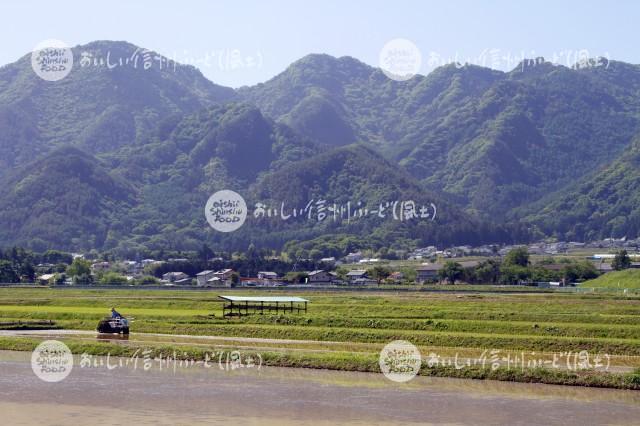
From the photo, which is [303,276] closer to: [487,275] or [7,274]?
[487,275]

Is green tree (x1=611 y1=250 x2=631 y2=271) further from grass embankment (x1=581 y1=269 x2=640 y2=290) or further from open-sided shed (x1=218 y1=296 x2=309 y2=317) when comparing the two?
open-sided shed (x1=218 y1=296 x2=309 y2=317)

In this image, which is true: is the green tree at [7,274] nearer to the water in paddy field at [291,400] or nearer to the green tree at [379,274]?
the green tree at [379,274]

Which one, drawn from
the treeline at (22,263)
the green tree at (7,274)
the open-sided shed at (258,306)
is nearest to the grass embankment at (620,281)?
the open-sided shed at (258,306)

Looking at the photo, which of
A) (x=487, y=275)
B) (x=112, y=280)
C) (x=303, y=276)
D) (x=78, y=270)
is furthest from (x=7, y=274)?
(x=487, y=275)

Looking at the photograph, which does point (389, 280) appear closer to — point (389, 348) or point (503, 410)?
point (389, 348)

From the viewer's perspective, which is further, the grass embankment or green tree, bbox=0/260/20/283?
green tree, bbox=0/260/20/283

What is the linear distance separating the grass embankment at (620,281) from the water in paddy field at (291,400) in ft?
220

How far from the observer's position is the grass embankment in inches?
4099

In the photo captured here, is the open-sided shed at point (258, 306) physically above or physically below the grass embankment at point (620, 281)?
below

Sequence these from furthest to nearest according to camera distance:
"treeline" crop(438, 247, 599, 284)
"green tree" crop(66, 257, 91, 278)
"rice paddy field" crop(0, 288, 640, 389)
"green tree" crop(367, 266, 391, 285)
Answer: "green tree" crop(66, 257, 91, 278), "green tree" crop(367, 266, 391, 285), "treeline" crop(438, 247, 599, 284), "rice paddy field" crop(0, 288, 640, 389)

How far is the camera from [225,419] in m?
33.7

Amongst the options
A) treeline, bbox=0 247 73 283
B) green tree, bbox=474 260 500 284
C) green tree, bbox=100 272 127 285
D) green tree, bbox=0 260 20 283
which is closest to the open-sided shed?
green tree, bbox=474 260 500 284

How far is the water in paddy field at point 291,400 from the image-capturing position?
→ 1328 inches

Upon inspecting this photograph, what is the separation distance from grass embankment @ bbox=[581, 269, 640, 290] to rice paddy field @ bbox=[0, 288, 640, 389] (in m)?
24.4
